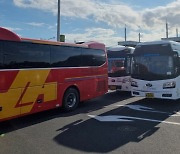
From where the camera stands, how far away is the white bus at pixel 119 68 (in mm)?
15500

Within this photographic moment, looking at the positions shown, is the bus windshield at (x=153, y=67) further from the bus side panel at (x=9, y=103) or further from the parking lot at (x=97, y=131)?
the bus side panel at (x=9, y=103)

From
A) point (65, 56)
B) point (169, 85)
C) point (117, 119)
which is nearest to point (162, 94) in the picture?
point (169, 85)

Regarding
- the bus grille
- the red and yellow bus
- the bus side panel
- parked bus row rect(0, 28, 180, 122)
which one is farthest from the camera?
the bus grille

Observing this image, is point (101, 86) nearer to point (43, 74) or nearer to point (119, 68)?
point (119, 68)

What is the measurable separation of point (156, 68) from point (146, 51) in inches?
39.4

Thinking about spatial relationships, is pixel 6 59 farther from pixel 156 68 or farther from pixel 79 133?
pixel 156 68

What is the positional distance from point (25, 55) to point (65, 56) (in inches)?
85.5

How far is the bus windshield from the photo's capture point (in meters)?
12.3

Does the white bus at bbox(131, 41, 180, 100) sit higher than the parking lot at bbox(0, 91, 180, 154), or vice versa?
the white bus at bbox(131, 41, 180, 100)

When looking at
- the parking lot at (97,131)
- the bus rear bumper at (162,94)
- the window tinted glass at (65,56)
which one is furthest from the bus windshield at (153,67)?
the window tinted glass at (65,56)

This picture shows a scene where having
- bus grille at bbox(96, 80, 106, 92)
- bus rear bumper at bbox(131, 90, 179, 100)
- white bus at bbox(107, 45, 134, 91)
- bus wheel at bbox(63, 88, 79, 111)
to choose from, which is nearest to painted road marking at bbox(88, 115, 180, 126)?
bus wheel at bbox(63, 88, 79, 111)

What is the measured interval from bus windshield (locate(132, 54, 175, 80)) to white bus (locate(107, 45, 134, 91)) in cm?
211

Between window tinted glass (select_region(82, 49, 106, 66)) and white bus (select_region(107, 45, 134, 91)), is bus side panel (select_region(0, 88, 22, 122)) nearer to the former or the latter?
window tinted glass (select_region(82, 49, 106, 66))

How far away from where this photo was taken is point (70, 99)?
37.9ft
